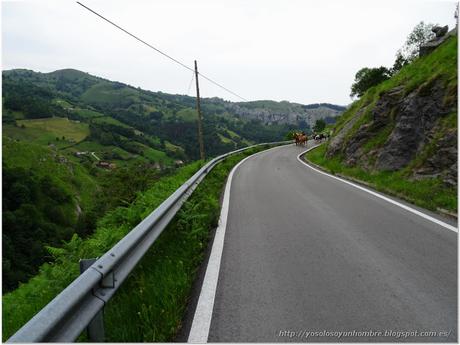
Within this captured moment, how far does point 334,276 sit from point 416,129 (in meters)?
9.28

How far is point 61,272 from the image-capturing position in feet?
16.3

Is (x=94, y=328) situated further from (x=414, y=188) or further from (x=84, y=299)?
(x=414, y=188)

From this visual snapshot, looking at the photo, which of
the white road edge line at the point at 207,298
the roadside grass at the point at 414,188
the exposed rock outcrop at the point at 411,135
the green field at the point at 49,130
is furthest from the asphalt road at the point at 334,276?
the green field at the point at 49,130

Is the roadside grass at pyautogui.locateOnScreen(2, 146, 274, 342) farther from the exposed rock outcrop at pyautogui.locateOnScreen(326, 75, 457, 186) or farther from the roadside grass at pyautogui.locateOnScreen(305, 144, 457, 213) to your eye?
the exposed rock outcrop at pyautogui.locateOnScreen(326, 75, 457, 186)

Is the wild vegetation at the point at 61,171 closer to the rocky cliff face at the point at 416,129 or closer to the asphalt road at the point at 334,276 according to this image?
the asphalt road at the point at 334,276

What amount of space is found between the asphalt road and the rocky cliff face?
302cm

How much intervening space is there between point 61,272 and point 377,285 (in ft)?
13.8

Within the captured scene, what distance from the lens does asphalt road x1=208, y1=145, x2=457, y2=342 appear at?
10.3ft

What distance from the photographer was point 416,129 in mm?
11547

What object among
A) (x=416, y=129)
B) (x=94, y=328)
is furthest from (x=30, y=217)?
(x=94, y=328)

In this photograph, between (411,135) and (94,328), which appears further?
(411,135)

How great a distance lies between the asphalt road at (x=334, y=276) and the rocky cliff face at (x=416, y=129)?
119 inches

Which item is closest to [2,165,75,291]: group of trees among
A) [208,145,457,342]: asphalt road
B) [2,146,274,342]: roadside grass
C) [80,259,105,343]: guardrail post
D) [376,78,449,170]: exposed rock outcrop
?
[2,146,274,342]: roadside grass

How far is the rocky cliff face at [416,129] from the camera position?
9422mm
